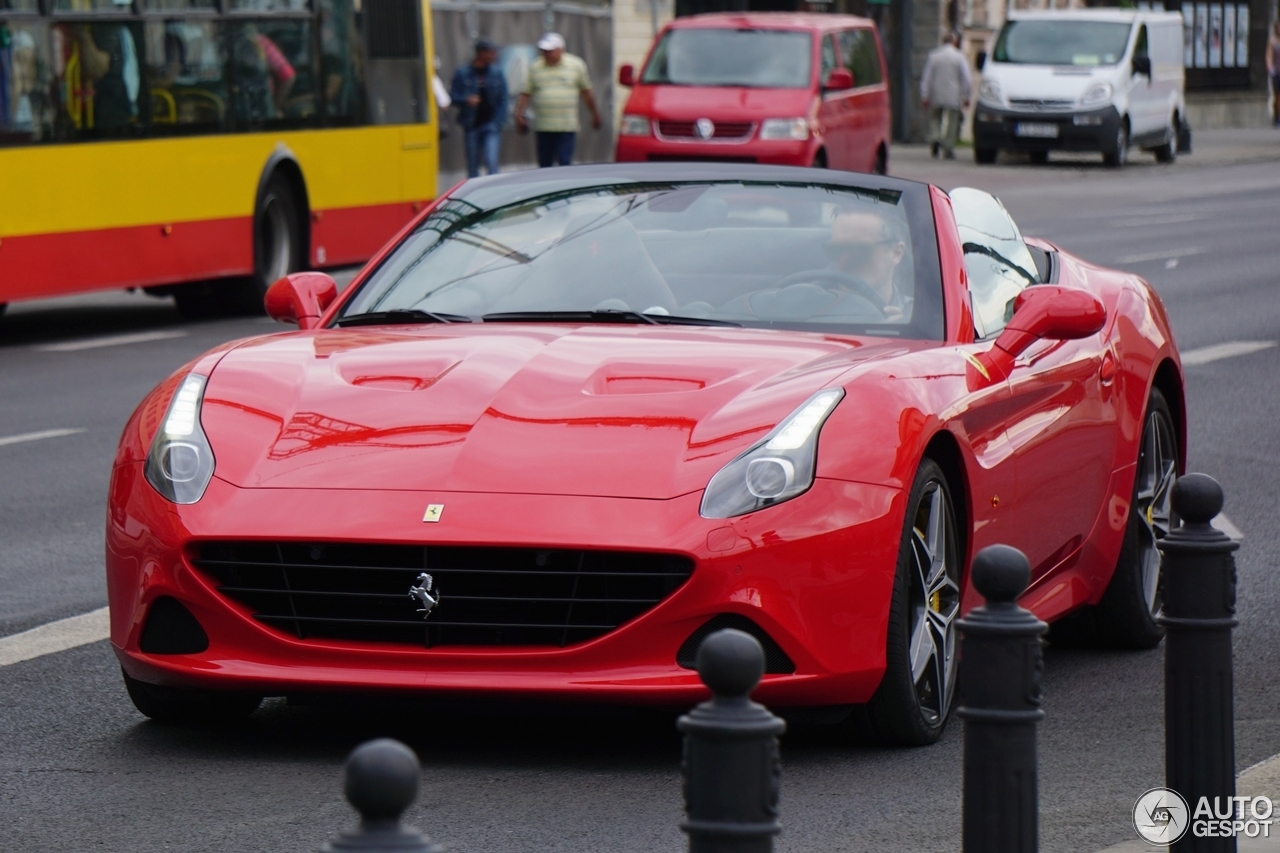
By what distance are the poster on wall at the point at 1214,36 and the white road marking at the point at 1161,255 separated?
4478 centimetres

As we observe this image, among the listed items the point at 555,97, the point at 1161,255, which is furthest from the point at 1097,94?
the point at 1161,255

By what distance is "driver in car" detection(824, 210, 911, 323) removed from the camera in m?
6.42

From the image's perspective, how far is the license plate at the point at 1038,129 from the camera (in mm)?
40188

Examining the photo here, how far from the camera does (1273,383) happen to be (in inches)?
546

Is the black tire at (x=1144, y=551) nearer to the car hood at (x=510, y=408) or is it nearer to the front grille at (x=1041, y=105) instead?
the car hood at (x=510, y=408)

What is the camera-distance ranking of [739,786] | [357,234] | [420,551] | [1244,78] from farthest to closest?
[1244,78], [357,234], [420,551], [739,786]

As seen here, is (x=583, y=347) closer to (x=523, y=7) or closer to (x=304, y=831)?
(x=304, y=831)

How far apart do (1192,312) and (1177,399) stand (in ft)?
35.8

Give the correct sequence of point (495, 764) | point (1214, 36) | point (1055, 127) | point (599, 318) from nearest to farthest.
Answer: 1. point (495, 764)
2. point (599, 318)
3. point (1055, 127)
4. point (1214, 36)

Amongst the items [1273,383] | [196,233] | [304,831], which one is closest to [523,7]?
[196,233]

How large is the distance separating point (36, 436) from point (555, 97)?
51.9ft

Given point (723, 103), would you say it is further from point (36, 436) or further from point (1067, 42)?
point (36, 436)

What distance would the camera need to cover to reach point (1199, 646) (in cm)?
439

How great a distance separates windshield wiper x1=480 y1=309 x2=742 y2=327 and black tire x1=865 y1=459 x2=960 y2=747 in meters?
0.90
